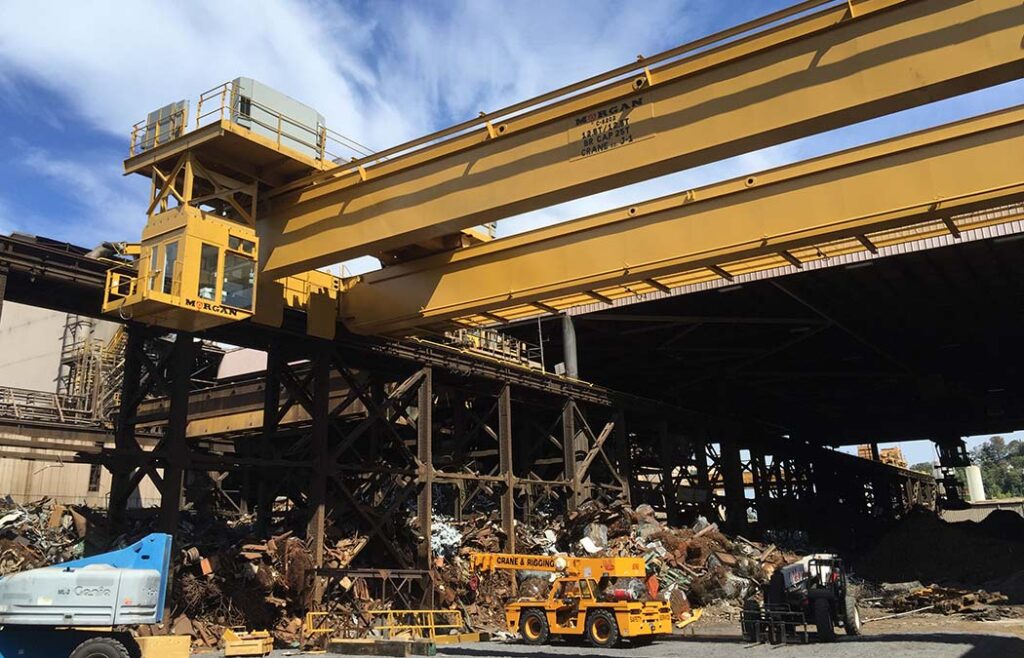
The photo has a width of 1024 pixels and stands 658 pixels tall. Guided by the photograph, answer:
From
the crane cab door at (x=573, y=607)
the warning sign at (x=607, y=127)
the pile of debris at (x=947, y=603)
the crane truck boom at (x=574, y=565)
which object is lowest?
the pile of debris at (x=947, y=603)

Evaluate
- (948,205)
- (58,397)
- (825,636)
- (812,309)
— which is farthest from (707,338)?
(58,397)

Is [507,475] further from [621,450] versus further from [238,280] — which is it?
[238,280]

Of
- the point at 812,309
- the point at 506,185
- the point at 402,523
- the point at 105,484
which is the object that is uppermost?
the point at 812,309

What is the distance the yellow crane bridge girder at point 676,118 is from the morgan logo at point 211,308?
5.52 feet

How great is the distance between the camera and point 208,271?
44.1 feet

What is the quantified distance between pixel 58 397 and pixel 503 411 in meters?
24.9

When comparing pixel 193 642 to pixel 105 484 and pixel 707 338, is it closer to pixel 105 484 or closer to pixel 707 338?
pixel 105 484

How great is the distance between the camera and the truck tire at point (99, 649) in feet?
31.7

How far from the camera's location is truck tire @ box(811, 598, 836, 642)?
14.4 m

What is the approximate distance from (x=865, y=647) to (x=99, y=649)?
→ 1158cm

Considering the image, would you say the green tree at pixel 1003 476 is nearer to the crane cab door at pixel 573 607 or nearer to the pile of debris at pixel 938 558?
the pile of debris at pixel 938 558

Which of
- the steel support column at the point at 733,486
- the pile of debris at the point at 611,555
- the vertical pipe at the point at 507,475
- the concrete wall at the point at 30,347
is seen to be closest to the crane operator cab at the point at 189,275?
the pile of debris at the point at 611,555

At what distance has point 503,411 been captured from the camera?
862 inches

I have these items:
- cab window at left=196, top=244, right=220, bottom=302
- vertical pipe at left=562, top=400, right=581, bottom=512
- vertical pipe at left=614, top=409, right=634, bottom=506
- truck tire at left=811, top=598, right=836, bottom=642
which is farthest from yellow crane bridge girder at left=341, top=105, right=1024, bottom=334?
vertical pipe at left=614, top=409, right=634, bottom=506
